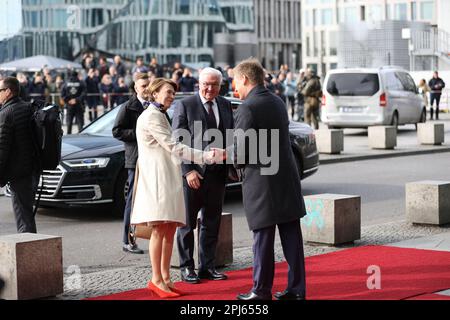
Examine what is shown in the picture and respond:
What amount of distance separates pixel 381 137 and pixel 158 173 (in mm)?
16499

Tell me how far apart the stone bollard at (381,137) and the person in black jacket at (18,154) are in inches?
604

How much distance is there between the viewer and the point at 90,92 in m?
31.7

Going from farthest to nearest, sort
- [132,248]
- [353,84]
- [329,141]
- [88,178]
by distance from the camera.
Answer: [353,84] → [329,141] → [88,178] → [132,248]

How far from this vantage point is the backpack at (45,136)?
30.7ft

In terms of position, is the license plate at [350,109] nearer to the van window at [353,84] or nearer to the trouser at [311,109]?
the van window at [353,84]

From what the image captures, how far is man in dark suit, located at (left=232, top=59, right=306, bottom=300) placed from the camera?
7.39 m

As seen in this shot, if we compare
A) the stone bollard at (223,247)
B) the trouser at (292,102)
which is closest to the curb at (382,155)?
the stone bollard at (223,247)

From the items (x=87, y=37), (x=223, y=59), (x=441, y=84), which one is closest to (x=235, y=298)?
(x=223, y=59)

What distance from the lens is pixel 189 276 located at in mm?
8586

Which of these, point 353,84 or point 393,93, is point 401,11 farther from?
point 353,84

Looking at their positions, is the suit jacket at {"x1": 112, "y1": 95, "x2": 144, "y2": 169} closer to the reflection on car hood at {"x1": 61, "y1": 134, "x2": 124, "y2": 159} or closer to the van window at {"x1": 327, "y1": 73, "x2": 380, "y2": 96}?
the reflection on car hood at {"x1": 61, "y1": 134, "x2": 124, "y2": 159}

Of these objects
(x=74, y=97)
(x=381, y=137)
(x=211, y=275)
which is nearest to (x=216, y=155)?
(x=211, y=275)

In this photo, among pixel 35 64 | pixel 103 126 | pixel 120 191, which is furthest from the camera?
pixel 35 64

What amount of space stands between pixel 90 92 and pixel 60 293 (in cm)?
2392
